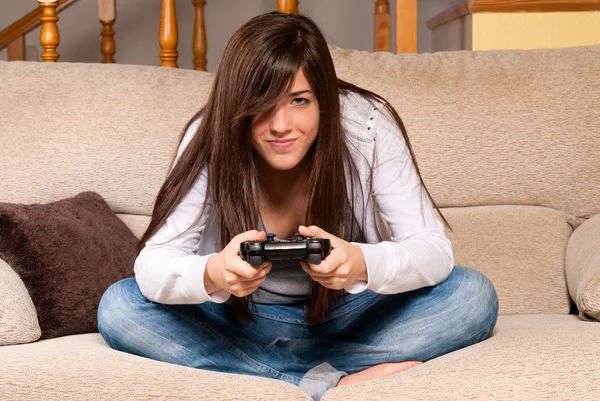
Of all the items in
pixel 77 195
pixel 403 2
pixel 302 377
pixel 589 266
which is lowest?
pixel 302 377

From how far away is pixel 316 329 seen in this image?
150 cm

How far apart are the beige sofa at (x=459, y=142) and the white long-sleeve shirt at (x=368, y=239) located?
344 mm

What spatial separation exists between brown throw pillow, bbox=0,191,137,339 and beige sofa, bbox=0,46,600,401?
0.65 feet

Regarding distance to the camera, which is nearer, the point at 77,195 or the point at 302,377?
the point at 302,377

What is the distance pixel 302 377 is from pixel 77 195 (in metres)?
0.77

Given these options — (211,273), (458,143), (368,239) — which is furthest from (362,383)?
(458,143)

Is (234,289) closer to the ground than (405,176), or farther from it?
closer to the ground

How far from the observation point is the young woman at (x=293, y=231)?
132 cm

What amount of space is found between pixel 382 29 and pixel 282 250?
200 centimetres

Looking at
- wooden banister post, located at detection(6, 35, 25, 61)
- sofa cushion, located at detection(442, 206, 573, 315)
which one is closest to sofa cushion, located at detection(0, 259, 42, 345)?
sofa cushion, located at detection(442, 206, 573, 315)

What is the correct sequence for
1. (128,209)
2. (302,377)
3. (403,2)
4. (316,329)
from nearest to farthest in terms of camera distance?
(302,377) < (316,329) < (128,209) < (403,2)

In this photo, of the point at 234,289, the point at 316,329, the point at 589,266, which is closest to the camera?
the point at 234,289

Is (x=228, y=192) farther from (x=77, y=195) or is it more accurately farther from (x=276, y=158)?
(x=77, y=195)

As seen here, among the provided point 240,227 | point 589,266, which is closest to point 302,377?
point 240,227
